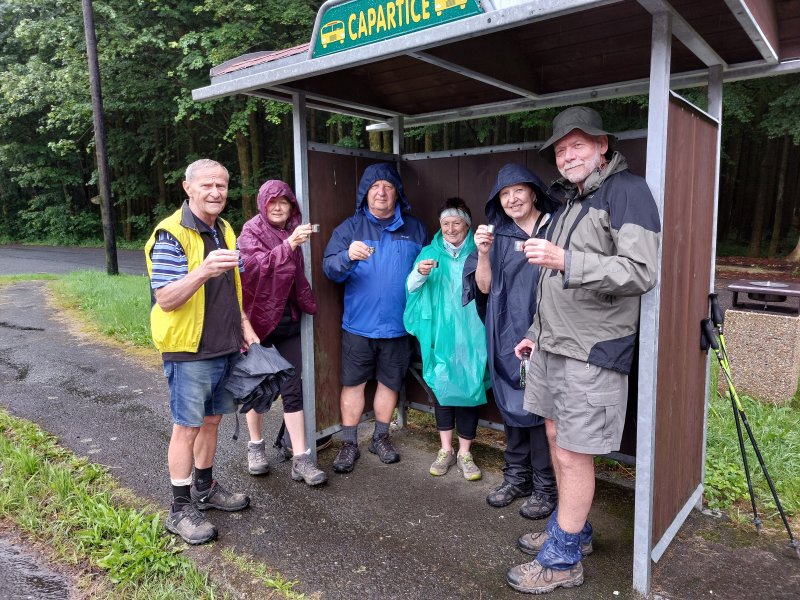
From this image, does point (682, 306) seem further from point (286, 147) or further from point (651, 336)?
point (286, 147)

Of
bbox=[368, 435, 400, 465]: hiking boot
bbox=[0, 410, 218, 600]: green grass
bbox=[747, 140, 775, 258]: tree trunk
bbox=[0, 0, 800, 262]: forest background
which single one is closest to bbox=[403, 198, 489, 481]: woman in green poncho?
bbox=[368, 435, 400, 465]: hiking boot

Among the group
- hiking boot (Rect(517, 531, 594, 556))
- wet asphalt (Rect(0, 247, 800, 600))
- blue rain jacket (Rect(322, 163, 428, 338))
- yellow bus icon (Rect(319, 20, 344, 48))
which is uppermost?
yellow bus icon (Rect(319, 20, 344, 48))

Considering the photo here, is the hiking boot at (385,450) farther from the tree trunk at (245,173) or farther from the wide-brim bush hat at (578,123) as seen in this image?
the tree trunk at (245,173)

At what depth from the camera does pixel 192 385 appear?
10.1 feet

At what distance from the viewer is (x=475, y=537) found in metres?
3.18

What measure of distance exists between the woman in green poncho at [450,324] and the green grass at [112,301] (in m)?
4.81

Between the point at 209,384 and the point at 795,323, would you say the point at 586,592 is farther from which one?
the point at 795,323

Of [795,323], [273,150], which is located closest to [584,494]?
[795,323]

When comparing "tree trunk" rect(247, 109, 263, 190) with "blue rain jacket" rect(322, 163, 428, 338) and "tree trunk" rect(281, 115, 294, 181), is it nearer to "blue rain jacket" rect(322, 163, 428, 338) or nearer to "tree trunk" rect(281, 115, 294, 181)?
"tree trunk" rect(281, 115, 294, 181)

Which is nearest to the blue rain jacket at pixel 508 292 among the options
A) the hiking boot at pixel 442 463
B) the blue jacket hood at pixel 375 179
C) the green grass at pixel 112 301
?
the hiking boot at pixel 442 463

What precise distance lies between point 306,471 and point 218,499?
1.87 feet

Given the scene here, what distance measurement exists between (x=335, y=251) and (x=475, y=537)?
196 centimetres

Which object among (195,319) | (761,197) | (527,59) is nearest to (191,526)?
(195,319)

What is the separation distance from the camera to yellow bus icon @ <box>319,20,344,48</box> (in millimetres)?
2975
